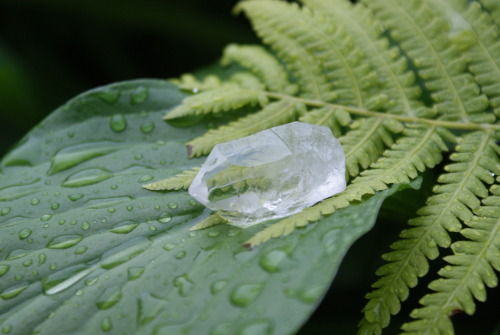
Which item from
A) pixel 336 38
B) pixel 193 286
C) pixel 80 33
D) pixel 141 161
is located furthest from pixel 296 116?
pixel 80 33

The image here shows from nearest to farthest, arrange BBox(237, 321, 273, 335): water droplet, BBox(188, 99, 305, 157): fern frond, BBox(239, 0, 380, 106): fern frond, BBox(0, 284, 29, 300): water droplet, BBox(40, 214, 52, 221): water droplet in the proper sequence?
BBox(237, 321, 273, 335): water droplet
BBox(0, 284, 29, 300): water droplet
BBox(40, 214, 52, 221): water droplet
BBox(188, 99, 305, 157): fern frond
BBox(239, 0, 380, 106): fern frond

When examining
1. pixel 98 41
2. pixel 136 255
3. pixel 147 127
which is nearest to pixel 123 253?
pixel 136 255

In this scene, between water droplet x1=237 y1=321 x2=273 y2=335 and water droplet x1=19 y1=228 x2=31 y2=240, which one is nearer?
water droplet x1=237 y1=321 x2=273 y2=335

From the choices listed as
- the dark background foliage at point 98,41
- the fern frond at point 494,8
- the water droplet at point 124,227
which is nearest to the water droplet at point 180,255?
the water droplet at point 124,227

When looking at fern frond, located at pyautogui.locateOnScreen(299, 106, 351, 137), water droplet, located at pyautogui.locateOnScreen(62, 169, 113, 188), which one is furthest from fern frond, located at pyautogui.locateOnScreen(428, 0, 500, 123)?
water droplet, located at pyautogui.locateOnScreen(62, 169, 113, 188)

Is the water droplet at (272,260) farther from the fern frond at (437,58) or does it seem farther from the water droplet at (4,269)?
the fern frond at (437,58)

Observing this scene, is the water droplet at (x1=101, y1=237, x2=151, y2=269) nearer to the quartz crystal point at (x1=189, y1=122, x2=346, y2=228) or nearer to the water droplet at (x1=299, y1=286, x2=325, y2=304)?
the quartz crystal point at (x1=189, y1=122, x2=346, y2=228)

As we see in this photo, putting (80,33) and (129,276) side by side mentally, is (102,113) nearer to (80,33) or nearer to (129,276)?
(129,276)
